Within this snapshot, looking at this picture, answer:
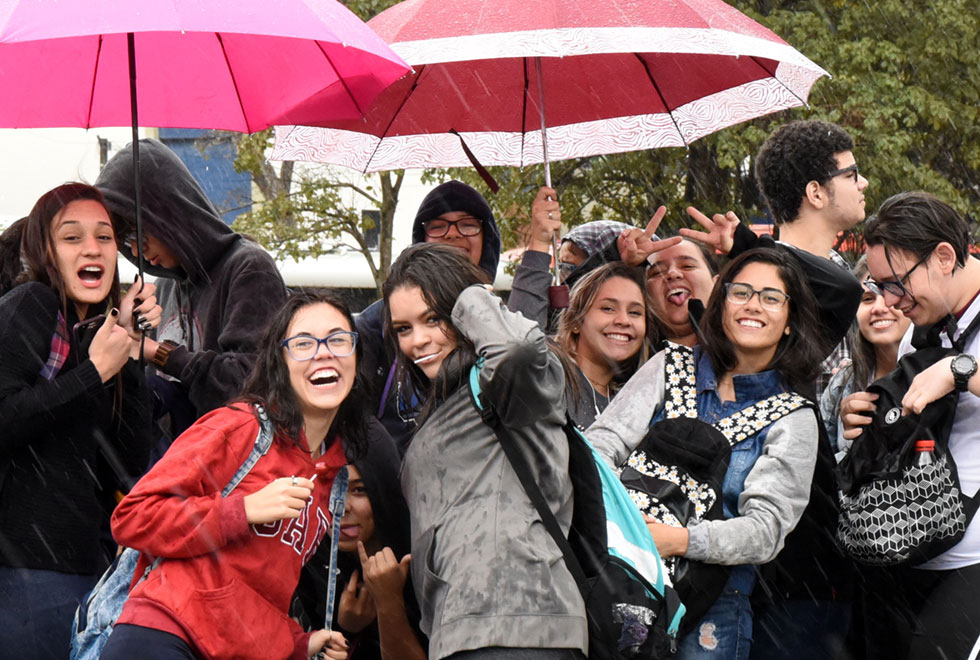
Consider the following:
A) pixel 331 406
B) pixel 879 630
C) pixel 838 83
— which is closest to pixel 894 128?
pixel 838 83

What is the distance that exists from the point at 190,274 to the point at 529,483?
224cm

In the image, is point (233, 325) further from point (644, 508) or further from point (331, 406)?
point (644, 508)

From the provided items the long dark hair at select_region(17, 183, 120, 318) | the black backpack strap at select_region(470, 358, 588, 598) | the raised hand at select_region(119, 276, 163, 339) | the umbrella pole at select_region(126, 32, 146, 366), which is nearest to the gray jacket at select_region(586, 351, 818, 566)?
the black backpack strap at select_region(470, 358, 588, 598)

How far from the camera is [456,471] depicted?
139 inches

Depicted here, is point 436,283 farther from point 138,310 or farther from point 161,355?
point 161,355

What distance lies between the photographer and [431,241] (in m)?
5.00

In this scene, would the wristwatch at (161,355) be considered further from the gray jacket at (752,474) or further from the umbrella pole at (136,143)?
the gray jacket at (752,474)

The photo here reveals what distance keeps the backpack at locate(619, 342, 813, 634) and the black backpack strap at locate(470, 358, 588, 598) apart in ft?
2.05

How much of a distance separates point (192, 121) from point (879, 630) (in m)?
3.44

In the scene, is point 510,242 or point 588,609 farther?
point 510,242

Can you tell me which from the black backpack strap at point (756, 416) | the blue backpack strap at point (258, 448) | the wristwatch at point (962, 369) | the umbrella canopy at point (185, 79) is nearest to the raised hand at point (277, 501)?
the blue backpack strap at point (258, 448)

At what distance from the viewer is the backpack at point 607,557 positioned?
3.46m

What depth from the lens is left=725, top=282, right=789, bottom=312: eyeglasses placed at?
4391 millimetres

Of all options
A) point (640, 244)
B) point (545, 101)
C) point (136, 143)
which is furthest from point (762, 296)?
point (136, 143)
